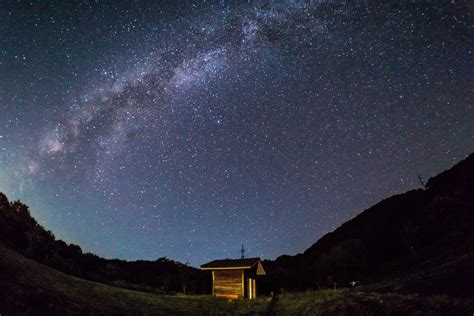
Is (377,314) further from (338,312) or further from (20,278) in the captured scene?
(20,278)

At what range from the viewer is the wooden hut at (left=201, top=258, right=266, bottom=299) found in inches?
1071

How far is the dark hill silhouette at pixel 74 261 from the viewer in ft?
84.0

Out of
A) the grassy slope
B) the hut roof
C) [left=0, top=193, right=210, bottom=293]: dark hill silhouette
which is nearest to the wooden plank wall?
the hut roof

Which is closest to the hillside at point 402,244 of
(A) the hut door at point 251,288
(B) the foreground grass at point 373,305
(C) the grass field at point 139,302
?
(B) the foreground grass at point 373,305

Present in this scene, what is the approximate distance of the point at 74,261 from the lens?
32250 millimetres

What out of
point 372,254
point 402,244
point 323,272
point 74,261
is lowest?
point 323,272

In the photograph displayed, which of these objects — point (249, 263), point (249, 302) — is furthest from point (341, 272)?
point (249, 302)

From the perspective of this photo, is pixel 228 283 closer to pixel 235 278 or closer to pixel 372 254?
pixel 235 278

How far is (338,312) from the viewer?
1650cm

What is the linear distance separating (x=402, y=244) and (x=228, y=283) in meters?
36.9

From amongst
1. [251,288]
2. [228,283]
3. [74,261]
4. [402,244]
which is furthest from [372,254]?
[74,261]

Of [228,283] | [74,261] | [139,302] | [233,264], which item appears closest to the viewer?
[139,302]

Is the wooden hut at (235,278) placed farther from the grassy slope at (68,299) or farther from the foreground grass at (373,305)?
the foreground grass at (373,305)

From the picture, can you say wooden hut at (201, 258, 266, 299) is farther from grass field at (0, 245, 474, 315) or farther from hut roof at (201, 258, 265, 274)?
grass field at (0, 245, 474, 315)
